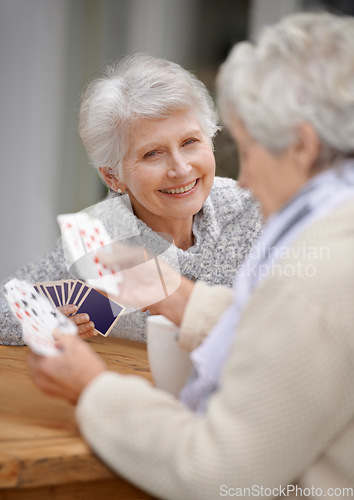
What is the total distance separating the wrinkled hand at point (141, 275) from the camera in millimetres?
1647

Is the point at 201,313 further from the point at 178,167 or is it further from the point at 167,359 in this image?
the point at 178,167

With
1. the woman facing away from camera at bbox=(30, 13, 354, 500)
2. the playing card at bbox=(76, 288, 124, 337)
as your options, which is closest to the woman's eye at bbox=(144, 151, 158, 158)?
the playing card at bbox=(76, 288, 124, 337)

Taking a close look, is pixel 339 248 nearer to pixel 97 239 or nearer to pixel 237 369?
pixel 237 369

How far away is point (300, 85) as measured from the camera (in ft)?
3.78

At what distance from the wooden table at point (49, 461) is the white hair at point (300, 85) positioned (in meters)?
0.65

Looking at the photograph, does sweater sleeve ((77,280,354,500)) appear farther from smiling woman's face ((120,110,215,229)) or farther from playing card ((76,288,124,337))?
smiling woman's face ((120,110,215,229))

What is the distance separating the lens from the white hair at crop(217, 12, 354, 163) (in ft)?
3.73

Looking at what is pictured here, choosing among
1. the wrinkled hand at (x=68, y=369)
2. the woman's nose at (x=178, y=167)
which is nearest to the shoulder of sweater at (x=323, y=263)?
the wrinkled hand at (x=68, y=369)

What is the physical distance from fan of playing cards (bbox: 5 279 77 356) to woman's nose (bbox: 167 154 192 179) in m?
0.90

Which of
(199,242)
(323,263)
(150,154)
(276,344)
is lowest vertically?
(199,242)

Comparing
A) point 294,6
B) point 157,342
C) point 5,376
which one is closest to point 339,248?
point 157,342

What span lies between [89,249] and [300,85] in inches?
31.0

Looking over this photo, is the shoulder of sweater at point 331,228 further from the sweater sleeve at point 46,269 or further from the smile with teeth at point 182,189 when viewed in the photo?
the sweater sleeve at point 46,269

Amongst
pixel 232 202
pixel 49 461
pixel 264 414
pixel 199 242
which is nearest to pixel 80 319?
pixel 199 242
